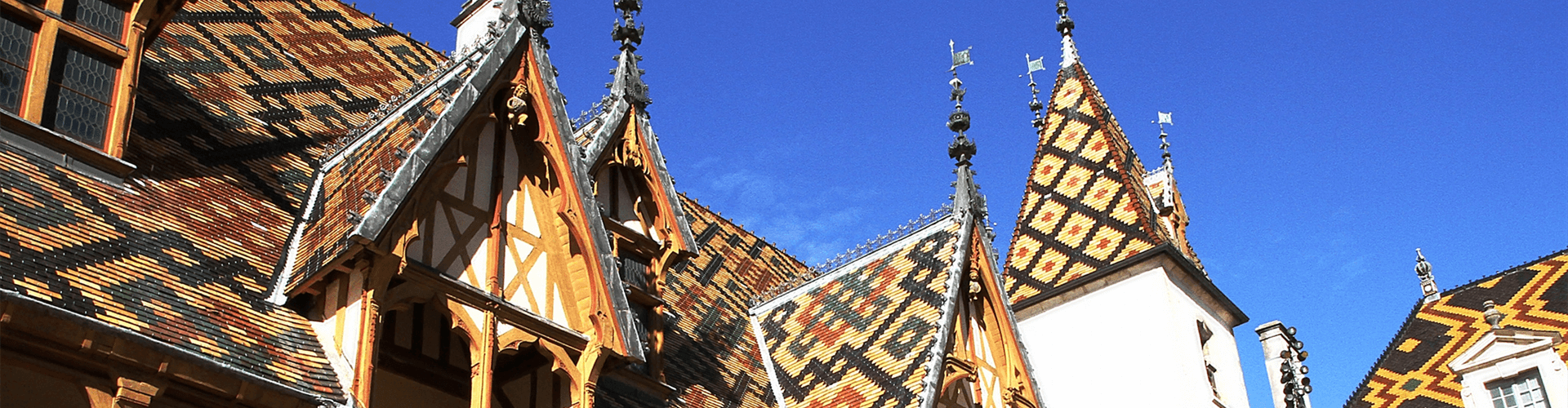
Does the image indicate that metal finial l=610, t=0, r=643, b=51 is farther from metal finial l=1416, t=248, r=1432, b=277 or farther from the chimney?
metal finial l=1416, t=248, r=1432, b=277

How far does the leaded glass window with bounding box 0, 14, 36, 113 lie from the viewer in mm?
9523

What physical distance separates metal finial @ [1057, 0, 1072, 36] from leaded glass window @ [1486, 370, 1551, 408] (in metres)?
9.71

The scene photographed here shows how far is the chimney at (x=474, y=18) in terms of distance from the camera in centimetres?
1700

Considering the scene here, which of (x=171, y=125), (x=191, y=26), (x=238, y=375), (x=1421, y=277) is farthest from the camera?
(x=1421, y=277)

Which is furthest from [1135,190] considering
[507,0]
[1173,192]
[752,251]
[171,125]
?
[171,125]

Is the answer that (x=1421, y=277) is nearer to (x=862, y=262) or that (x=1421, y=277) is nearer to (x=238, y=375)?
(x=862, y=262)

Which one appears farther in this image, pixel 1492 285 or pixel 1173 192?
pixel 1492 285

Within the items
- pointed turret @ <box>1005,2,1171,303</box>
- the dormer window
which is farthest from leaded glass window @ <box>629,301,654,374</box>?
pointed turret @ <box>1005,2,1171,303</box>

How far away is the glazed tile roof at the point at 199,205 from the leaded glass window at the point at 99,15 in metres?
0.75

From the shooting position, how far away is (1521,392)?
25.5 meters

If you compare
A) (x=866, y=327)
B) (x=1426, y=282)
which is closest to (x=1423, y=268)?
(x=1426, y=282)

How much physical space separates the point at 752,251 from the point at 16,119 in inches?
515

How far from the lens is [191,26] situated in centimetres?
1394

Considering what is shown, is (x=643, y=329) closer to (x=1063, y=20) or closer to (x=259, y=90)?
(x=259, y=90)
